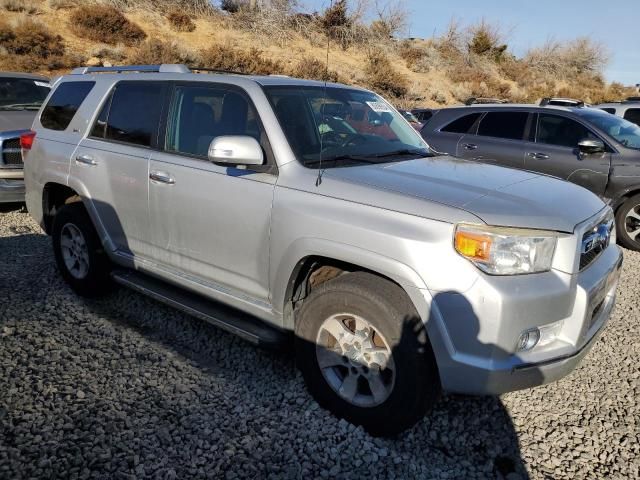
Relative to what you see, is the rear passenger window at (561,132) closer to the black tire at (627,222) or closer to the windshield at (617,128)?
the windshield at (617,128)

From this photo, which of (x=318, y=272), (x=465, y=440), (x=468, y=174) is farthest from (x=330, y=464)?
(x=468, y=174)

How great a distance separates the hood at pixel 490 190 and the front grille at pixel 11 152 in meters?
5.96

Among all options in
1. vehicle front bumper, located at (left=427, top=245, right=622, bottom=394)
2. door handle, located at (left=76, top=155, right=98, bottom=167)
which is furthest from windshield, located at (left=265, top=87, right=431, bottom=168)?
door handle, located at (left=76, top=155, right=98, bottom=167)

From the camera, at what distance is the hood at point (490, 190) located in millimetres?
2521

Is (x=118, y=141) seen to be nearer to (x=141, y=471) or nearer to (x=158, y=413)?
(x=158, y=413)

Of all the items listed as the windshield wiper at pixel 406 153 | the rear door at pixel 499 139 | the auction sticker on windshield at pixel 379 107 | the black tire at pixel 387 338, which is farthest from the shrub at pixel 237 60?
the black tire at pixel 387 338

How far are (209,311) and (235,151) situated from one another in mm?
1103

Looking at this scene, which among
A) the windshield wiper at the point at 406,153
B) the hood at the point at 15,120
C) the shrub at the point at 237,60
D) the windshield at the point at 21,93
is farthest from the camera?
the shrub at the point at 237,60

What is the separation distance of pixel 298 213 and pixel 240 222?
47 cm

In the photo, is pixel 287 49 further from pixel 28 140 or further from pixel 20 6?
pixel 28 140

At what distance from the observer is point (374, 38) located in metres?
32.2

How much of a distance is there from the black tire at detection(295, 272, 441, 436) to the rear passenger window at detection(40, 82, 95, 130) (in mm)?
3040

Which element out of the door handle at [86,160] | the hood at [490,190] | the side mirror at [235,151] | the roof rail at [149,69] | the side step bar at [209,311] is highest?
the roof rail at [149,69]

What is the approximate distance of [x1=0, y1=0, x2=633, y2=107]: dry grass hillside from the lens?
21.1 metres
